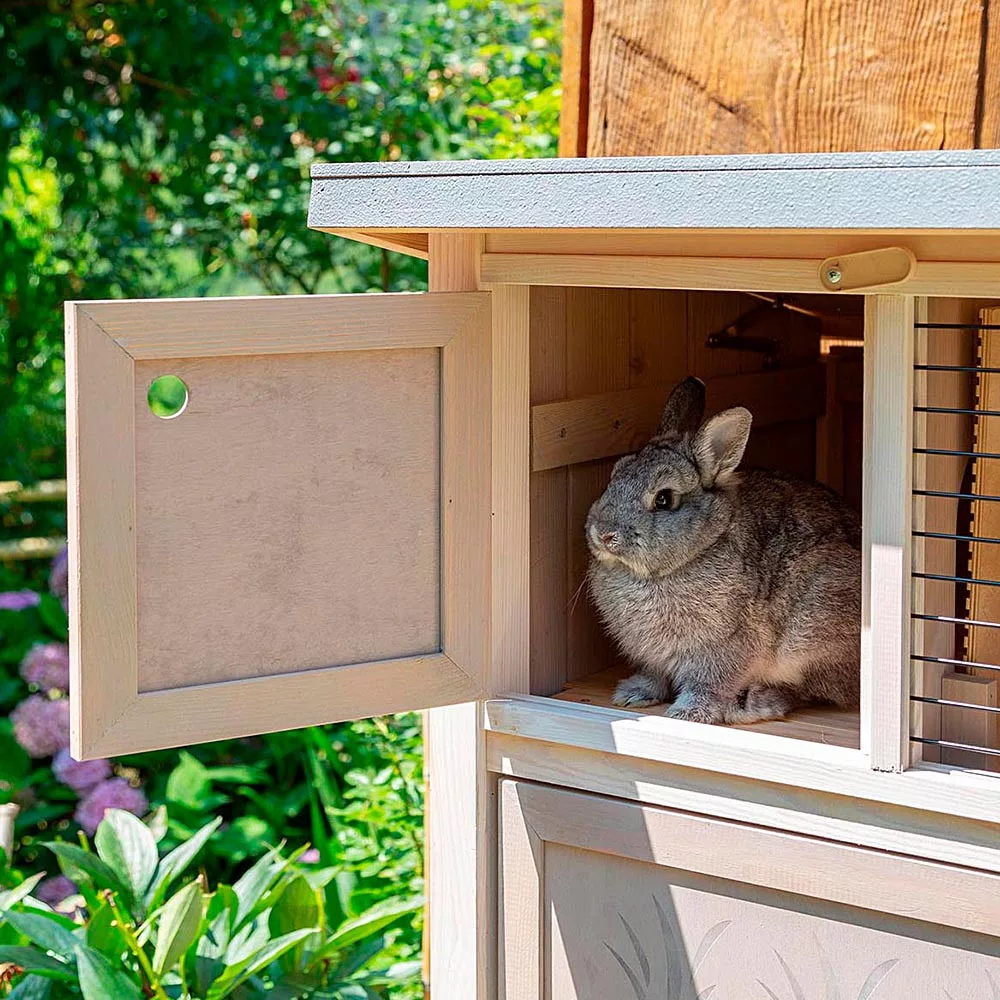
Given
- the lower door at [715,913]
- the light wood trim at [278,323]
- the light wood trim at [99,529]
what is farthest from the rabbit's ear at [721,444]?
the light wood trim at [99,529]

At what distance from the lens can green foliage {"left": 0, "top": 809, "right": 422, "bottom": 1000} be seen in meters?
2.55

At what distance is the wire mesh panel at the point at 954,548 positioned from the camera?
1856 mm

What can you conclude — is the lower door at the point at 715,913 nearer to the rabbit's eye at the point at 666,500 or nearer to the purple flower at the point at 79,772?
the rabbit's eye at the point at 666,500

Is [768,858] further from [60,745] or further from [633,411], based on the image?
[60,745]

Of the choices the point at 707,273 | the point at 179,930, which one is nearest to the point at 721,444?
the point at 707,273

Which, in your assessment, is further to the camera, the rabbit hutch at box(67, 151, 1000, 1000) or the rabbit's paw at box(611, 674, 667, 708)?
the rabbit's paw at box(611, 674, 667, 708)

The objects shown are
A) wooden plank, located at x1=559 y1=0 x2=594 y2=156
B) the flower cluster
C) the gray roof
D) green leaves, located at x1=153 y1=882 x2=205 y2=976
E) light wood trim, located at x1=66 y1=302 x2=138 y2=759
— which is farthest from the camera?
the flower cluster

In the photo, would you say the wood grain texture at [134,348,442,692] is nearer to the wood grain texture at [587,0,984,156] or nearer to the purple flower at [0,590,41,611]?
the wood grain texture at [587,0,984,156]

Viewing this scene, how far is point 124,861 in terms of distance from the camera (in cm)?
274

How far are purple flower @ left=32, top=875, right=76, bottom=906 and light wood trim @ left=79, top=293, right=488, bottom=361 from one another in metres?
2.27

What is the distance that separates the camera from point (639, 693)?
2.27 meters

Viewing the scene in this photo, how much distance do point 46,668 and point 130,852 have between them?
1462 mm

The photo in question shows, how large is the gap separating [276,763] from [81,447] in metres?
2.64

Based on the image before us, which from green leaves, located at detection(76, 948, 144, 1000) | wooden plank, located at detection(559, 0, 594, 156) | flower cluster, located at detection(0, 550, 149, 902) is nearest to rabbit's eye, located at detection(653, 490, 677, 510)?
wooden plank, located at detection(559, 0, 594, 156)
